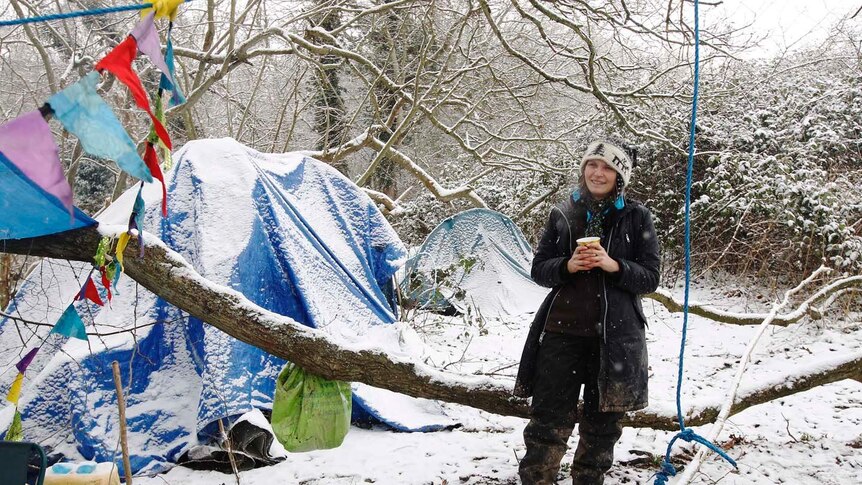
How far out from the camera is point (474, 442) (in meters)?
3.42

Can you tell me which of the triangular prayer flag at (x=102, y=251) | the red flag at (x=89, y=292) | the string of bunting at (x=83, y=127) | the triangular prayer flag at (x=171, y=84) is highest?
the triangular prayer flag at (x=171, y=84)

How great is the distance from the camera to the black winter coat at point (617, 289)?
2.28 meters

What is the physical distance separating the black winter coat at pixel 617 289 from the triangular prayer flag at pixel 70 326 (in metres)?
1.63

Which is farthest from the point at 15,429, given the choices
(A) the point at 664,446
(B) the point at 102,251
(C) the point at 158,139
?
(A) the point at 664,446

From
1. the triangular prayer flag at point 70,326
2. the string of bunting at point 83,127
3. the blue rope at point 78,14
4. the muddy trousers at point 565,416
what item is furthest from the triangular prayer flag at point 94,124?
the muddy trousers at point 565,416

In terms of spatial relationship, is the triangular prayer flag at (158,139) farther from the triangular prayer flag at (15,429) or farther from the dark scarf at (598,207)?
the dark scarf at (598,207)

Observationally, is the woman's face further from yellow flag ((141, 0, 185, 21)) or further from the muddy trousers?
yellow flag ((141, 0, 185, 21))

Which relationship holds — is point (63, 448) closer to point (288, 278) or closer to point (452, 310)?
point (288, 278)

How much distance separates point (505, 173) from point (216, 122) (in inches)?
206

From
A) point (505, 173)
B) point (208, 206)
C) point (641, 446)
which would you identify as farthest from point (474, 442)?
point (505, 173)

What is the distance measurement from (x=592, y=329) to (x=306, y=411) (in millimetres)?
1321

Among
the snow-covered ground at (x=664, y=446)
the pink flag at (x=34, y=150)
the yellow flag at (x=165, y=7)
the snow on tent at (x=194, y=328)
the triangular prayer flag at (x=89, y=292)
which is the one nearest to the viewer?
the pink flag at (x=34, y=150)

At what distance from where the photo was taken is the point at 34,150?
57.9 inches

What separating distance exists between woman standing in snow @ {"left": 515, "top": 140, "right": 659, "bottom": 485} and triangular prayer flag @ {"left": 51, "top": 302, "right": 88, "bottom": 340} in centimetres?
163
